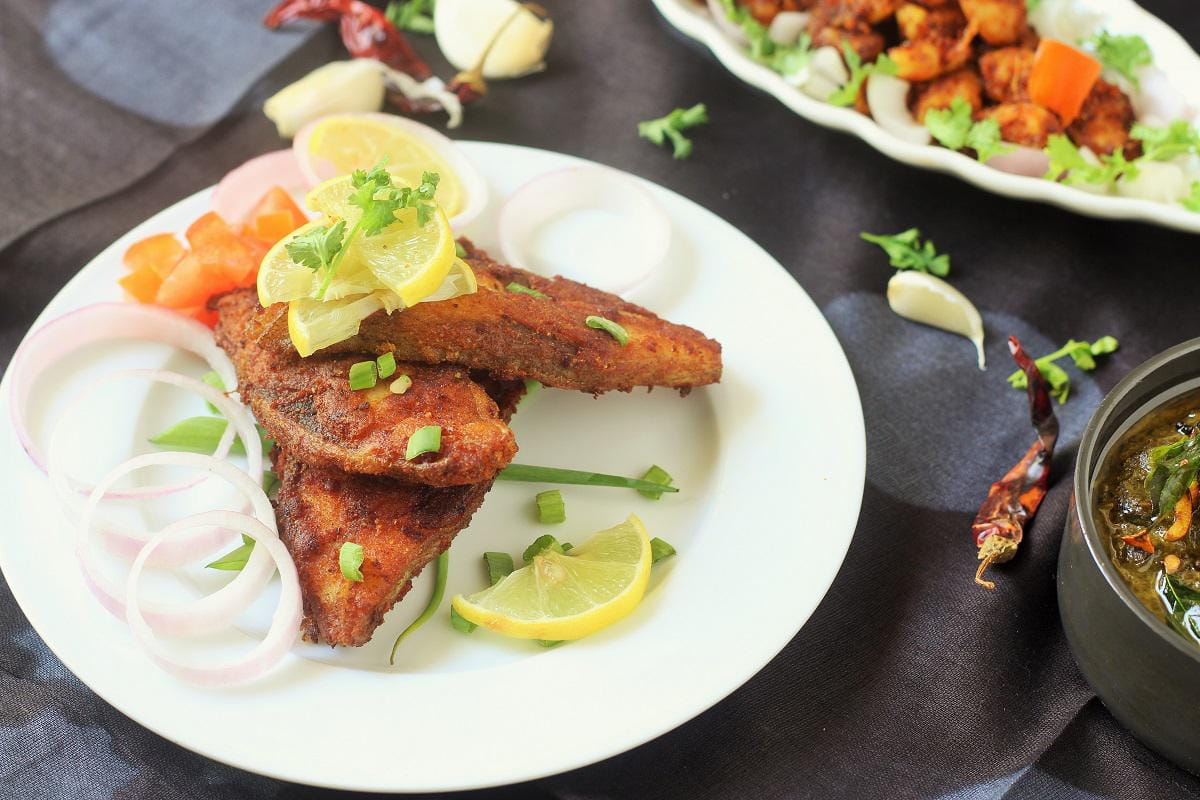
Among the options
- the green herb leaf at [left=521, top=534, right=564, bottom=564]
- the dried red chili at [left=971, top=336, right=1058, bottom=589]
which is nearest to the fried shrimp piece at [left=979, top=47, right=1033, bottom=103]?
the dried red chili at [left=971, top=336, right=1058, bottom=589]

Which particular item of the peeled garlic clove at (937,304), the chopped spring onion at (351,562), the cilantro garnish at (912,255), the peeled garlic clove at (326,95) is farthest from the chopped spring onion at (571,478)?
the peeled garlic clove at (326,95)

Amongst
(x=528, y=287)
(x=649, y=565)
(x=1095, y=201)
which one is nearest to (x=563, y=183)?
(x=528, y=287)

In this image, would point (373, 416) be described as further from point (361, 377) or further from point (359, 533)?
point (359, 533)

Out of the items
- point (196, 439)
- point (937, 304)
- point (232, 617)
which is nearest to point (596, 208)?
point (937, 304)

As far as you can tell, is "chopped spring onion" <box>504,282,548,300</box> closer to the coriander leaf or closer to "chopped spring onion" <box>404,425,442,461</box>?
"chopped spring onion" <box>404,425,442,461</box>

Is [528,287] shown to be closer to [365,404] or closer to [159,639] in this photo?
[365,404]

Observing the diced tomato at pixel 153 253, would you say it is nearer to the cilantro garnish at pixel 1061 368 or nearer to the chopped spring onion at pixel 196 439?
the chopped spring onion at pixel 196 439
